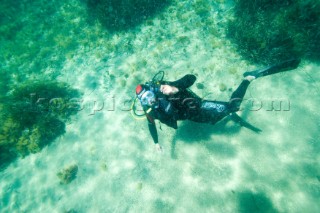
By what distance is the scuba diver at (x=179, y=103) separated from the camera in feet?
15.7

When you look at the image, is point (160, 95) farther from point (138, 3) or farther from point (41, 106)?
point (138, 3)

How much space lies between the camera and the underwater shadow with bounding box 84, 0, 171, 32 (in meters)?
10.5

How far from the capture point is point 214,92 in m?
7.53

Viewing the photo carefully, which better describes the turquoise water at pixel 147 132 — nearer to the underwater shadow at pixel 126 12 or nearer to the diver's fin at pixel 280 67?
the underwater shadow at pixel 126 12

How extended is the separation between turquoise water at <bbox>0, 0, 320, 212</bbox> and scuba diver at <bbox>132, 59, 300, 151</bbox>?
41.5 inches

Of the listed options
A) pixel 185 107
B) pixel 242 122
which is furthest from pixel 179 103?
pixel 242 122

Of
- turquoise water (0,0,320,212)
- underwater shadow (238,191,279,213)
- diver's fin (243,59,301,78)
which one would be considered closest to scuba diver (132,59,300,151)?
diver's fin (243,59,301,78)

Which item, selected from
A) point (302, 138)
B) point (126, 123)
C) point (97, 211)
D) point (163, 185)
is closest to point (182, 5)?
point (126, 123)

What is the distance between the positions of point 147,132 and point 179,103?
2372 mm

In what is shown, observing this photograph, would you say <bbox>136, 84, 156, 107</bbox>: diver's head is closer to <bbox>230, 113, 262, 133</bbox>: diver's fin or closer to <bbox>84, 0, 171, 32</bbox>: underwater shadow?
<bbox>230, 113, 262, 133</bbox>: diver's fin

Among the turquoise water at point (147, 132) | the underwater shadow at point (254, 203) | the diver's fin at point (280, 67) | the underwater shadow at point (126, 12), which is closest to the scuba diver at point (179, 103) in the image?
the diver's fin at point (280, 67)

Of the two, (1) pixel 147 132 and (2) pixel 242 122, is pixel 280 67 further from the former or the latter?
(1) pixel 147 132

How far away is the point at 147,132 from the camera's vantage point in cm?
725

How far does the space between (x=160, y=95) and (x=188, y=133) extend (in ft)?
8.04
